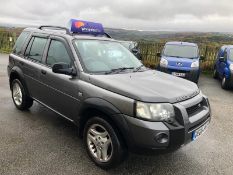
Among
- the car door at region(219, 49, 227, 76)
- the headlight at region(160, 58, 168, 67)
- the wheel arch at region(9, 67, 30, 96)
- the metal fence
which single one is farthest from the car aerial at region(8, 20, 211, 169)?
the metal fence

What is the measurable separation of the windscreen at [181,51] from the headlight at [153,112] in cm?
898

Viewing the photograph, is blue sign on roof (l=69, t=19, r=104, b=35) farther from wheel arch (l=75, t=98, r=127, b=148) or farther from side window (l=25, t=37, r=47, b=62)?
wheel arch (l=75, t=98, r=127, b=148)

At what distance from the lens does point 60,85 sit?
14.8ft

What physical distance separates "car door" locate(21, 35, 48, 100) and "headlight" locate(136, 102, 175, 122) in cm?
248

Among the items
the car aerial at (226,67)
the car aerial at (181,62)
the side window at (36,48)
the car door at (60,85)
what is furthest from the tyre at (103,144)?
the car aerial at (181,62)

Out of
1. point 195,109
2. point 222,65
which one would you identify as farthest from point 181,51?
point 195,109

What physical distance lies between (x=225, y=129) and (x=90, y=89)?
344 centimetres

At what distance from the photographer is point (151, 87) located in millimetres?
3783

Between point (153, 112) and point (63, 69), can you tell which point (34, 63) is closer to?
point (63, 69)

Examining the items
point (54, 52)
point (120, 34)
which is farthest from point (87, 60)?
point (120, 34)

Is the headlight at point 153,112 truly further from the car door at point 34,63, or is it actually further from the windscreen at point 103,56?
the car door at point 34,63

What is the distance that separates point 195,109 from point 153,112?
0.86 m

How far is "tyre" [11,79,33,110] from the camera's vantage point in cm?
591

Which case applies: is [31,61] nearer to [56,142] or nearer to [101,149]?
[56,142]
